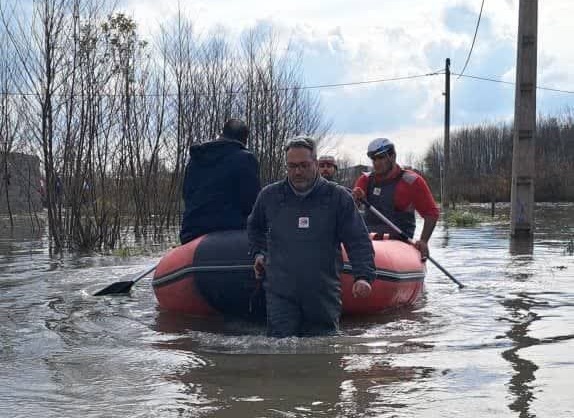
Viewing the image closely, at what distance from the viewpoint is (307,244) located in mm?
5402

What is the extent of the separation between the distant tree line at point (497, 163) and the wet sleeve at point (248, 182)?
36965 millimetres

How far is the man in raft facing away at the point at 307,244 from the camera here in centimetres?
540

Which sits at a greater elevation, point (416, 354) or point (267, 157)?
point (267, 157)

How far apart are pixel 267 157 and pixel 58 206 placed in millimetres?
9719

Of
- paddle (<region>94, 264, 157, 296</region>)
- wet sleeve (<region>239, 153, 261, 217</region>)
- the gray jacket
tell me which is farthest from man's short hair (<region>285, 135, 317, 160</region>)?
paddle (<region>94, 264, 157, 296</region>)

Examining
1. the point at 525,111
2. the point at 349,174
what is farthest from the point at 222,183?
the point at 349,174

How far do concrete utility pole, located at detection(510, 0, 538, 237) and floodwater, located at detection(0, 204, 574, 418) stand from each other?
6425 mm

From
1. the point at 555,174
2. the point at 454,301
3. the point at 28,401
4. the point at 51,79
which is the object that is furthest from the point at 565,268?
the point at 555,174

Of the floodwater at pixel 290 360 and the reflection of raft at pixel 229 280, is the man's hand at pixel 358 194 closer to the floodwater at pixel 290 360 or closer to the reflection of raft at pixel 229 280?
the reflection of raft at pixel 229 280

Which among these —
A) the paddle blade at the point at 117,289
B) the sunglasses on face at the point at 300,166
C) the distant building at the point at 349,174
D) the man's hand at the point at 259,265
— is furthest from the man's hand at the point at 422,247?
the distant building at the point at 349,174

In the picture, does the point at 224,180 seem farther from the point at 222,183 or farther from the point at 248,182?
the point at 248,182

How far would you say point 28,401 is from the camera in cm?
409

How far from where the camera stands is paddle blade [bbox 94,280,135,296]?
822 cm

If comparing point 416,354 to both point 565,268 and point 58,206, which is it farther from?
point 58,206
